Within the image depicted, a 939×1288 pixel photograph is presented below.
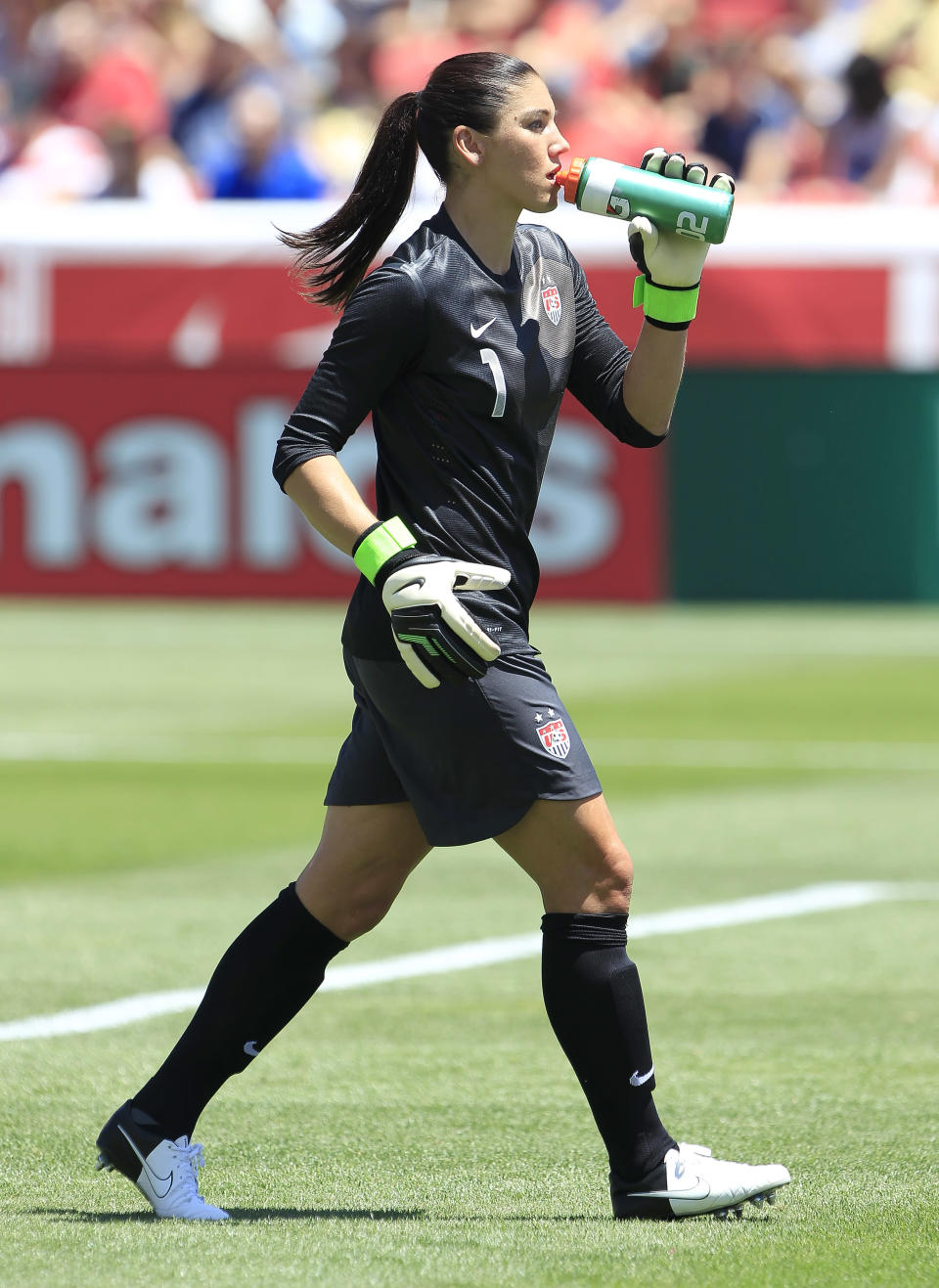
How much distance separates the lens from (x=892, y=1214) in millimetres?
4547

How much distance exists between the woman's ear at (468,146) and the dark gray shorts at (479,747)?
A: 3.09 feet

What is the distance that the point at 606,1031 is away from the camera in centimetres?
461

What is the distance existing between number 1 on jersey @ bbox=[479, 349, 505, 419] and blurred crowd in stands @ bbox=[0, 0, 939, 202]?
14.9 m

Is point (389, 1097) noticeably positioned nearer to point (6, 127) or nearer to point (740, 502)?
point (740, 502)

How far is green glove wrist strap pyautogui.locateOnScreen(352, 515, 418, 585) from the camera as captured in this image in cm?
441

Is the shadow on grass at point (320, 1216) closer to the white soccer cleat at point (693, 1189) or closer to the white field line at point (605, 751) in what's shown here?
the white soccer cleat at point (693, 1189)

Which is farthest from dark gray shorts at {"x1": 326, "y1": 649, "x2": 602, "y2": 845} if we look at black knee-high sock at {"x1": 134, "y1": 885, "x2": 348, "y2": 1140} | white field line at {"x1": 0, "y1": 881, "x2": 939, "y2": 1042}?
white field line at {"x1": 0, "y1": 881, "x2": 939, "y2": 1042}

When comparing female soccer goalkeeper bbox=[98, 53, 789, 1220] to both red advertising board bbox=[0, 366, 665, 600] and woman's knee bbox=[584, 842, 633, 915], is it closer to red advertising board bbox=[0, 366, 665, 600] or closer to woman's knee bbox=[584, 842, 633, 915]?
woman's knee bbox=[584, 842, 633, 915]

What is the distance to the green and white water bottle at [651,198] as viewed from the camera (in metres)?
4.64

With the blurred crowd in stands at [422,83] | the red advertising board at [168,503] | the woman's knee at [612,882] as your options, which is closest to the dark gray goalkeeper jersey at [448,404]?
the woman's knee at [612,882]

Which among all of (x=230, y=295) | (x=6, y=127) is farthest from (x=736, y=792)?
(x=6, y=127)

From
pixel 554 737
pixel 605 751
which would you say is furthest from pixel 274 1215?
pixel 605 751

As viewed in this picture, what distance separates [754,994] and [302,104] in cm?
1698

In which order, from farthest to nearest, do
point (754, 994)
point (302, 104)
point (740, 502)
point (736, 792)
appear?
point (302, 104), point (740, 502), point (736, 792), point (754, 994)
